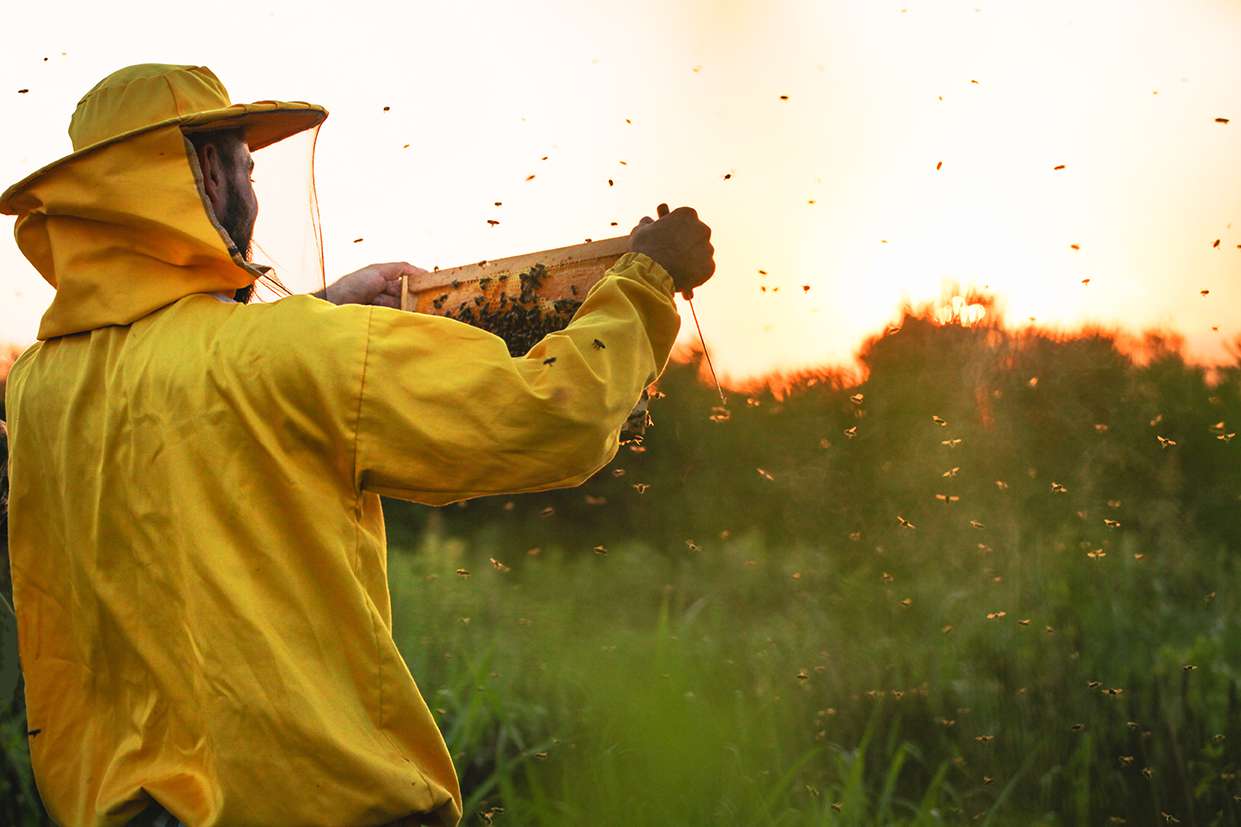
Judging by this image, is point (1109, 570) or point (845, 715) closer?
point (845, 715)

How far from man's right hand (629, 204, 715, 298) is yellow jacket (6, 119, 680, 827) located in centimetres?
13

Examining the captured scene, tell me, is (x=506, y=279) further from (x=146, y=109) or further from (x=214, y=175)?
(x=146, y=109)

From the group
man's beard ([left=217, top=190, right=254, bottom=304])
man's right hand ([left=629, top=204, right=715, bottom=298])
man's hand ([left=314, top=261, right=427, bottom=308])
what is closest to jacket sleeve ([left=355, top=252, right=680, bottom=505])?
man's right hand ([left=629, top=204, right=715, bottom=298])

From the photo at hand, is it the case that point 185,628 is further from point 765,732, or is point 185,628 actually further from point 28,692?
point 765,732

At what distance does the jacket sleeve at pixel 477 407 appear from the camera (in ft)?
5.89

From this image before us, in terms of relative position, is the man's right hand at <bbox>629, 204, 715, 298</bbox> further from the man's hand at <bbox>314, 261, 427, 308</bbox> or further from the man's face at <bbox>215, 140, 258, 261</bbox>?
the man's hand at <bbox>314, 261, 427, 308</bbox>

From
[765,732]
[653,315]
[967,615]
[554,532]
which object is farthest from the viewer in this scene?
[554,532]

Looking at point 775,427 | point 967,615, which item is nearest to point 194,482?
point 967,615

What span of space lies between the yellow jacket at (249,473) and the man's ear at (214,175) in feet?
0.38

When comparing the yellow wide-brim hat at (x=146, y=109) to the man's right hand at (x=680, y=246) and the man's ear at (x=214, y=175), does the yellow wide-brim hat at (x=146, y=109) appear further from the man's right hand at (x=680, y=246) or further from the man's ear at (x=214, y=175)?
the man's right hand at (x=680, y=246)

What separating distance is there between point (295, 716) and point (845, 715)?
3.83 metres

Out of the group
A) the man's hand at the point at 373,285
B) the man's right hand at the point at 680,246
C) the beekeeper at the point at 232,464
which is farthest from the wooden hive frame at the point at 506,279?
the beekeeper at the point at 232,464

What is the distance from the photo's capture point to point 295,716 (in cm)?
178

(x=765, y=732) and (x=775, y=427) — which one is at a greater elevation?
(x=775, y=427)
